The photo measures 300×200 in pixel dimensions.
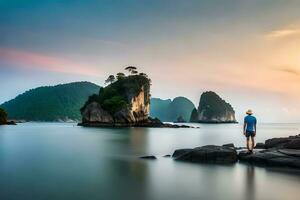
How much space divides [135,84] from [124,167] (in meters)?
120

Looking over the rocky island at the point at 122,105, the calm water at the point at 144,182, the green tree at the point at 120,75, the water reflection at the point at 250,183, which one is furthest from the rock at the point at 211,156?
the green tree at the point at 120,75

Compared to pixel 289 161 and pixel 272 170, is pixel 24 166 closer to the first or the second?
pixel 272 170

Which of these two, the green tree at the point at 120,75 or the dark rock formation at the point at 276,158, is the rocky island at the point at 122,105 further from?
the dark rock formation at the point at 276,158

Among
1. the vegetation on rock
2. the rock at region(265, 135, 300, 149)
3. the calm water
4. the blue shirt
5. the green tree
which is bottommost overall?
the calm water

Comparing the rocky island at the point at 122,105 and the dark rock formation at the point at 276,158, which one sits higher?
the rocky island at the point at 122,105

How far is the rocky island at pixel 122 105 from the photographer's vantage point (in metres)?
125

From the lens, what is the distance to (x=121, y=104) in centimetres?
12494

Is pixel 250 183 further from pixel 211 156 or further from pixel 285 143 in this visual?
pixel 285 143

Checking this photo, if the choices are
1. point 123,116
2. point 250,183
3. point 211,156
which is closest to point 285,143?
point 211,156

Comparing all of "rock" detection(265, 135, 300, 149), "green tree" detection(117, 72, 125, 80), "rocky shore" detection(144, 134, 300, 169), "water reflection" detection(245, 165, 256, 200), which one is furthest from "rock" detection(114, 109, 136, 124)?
"water reflection" detection(245, 165, 256, 200)

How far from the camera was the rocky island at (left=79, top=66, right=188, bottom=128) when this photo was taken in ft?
409

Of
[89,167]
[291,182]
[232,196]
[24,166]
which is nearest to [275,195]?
[232,196]

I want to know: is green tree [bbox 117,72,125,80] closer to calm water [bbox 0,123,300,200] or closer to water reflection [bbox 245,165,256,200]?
calm water [bbox 0,123,300,200]

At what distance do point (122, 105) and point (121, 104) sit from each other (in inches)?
23.5
